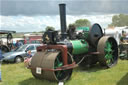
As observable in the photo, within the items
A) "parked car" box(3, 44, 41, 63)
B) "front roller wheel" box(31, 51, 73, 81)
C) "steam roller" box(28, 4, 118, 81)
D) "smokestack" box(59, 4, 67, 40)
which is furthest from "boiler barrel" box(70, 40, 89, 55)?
"parked car" box(3, 44, 41, 63)

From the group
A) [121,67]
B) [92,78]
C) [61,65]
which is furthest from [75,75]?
[121,67]

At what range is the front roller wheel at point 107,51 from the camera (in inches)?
277

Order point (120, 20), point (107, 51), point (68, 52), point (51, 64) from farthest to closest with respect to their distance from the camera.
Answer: point (120, 20) < point (107, 51) < point (68, 52) < point (51, 64)

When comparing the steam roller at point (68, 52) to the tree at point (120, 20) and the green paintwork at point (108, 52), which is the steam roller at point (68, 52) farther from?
the tree at point (120, 20)

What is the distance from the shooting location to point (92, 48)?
7.47 m

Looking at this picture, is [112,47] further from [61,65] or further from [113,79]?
[61,65]

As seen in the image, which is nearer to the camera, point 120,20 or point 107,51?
point 107,51

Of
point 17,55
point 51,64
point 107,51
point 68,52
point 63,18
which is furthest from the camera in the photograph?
point 17,55

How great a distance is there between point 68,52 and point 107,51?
197cm

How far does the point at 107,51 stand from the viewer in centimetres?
742

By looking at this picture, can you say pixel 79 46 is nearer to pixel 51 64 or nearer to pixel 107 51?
pixel 107 51

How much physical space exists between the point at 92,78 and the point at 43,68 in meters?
1.70

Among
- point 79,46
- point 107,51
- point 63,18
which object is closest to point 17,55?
point 63,18

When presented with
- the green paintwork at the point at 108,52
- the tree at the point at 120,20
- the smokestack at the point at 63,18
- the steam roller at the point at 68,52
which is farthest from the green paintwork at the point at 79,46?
the tree at the point at 120,20
